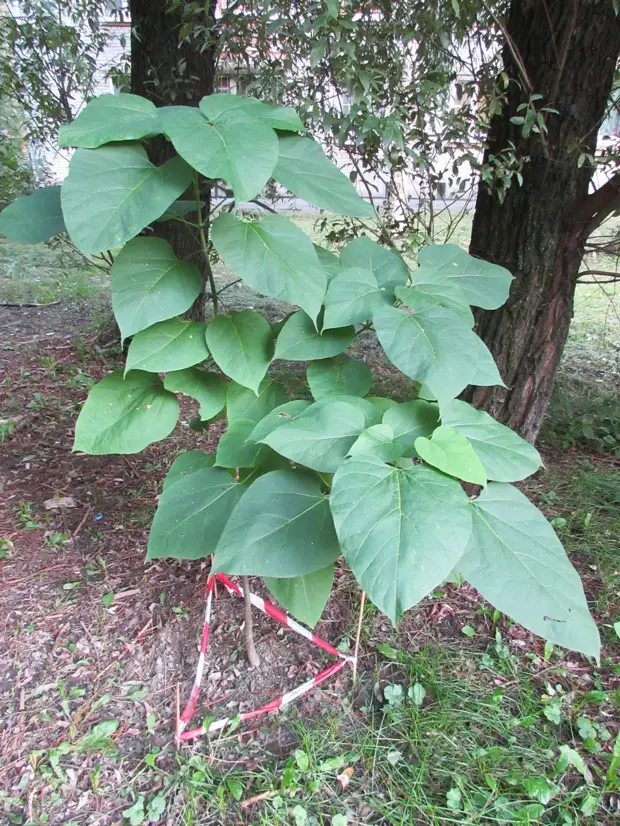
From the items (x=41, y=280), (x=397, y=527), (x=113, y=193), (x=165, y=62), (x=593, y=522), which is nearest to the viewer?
(x=397, y=527)

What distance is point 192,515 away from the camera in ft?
3.54

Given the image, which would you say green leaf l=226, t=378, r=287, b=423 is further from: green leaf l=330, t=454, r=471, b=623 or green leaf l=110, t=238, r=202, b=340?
green leaf l=330, t=454, r=471, b=623

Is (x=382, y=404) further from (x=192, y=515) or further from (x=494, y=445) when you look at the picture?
(x=192, y=515)

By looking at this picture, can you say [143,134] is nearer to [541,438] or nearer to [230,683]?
[230,683]

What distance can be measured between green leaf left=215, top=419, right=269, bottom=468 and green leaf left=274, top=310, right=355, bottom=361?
0.63 feet

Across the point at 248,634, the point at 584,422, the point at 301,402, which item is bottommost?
the point at 248,634

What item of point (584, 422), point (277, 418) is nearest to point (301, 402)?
point (277, 418)

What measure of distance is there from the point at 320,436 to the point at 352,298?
0.29 metres

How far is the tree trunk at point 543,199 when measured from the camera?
1730 millimetres

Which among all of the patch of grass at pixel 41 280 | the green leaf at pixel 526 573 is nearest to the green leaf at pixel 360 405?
the green leaf at pixel 526 573

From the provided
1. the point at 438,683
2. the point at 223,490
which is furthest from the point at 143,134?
the point at 438,683

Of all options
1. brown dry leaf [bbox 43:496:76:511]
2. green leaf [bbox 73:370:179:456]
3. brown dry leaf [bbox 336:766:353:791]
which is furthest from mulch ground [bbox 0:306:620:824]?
green leaf [bbox 73:370:179:456]

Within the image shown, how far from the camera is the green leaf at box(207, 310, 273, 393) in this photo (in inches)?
39.9

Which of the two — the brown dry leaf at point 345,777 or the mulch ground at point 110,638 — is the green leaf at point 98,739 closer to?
the mulch ground at point 110,638
